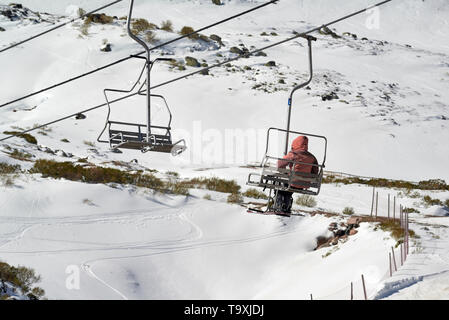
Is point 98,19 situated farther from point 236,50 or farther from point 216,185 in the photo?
point 216,185

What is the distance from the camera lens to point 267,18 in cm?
7344

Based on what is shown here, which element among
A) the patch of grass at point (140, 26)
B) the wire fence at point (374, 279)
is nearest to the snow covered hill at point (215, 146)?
the wire fence at point (374, 279)

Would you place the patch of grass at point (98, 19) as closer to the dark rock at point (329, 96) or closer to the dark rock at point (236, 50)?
the dark rock at point (236, 50)

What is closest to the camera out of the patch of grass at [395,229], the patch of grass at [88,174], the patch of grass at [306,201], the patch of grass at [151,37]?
the patch of grass at [395,229]

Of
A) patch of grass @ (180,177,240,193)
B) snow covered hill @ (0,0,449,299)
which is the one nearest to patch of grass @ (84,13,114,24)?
snow covered hill @ (0,0,449,299)

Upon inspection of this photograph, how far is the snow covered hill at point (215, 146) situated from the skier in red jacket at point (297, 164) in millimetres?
2532

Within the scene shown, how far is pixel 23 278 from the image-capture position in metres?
11.7

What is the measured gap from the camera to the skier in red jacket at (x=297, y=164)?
9734 millimetres

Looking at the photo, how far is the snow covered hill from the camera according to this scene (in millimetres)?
13922

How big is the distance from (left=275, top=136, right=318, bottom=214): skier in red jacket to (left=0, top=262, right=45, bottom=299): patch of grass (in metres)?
5.43

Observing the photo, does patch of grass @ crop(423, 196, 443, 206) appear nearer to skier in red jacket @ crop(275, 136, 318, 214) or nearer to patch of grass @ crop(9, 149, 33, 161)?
skier in red jacket @ crop(275, 136, 318, 214)

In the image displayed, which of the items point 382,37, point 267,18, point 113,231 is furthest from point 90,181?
point 382,37

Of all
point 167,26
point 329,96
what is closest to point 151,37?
point 167,26

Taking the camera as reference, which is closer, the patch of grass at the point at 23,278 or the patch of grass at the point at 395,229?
the patch of grass at the point at 23,278
